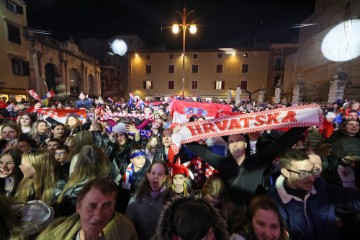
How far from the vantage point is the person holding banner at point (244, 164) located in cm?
249

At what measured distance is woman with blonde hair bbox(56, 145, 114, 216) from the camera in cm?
240

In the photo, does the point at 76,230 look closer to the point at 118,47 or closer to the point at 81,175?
the point at 81,175

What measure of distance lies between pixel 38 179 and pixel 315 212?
329 cm

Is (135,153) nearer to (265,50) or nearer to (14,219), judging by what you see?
(14,219)

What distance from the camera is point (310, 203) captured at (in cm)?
218

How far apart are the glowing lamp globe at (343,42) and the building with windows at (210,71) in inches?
550

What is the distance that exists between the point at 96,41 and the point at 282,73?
145 ft

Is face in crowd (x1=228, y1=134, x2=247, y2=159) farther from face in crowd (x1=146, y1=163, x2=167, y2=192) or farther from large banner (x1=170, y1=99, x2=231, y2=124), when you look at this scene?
large banner (x1=170, y1=99, x2=231, y2=124)

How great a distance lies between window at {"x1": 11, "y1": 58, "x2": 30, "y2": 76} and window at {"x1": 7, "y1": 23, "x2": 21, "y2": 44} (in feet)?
6.84

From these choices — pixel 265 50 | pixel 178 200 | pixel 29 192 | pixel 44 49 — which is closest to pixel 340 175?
pixel 178 200

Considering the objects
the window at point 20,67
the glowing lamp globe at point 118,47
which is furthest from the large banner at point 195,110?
the glowing lamp globe at point 118,47

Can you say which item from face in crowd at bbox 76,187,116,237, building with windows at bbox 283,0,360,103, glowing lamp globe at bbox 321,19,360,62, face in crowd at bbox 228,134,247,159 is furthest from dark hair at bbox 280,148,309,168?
glowing lamp globe at bbox 321,19,360,62

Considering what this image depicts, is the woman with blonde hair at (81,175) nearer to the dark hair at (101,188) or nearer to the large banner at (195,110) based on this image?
the dark hair at (101,188)

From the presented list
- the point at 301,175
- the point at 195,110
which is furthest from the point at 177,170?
the point at 195,110
